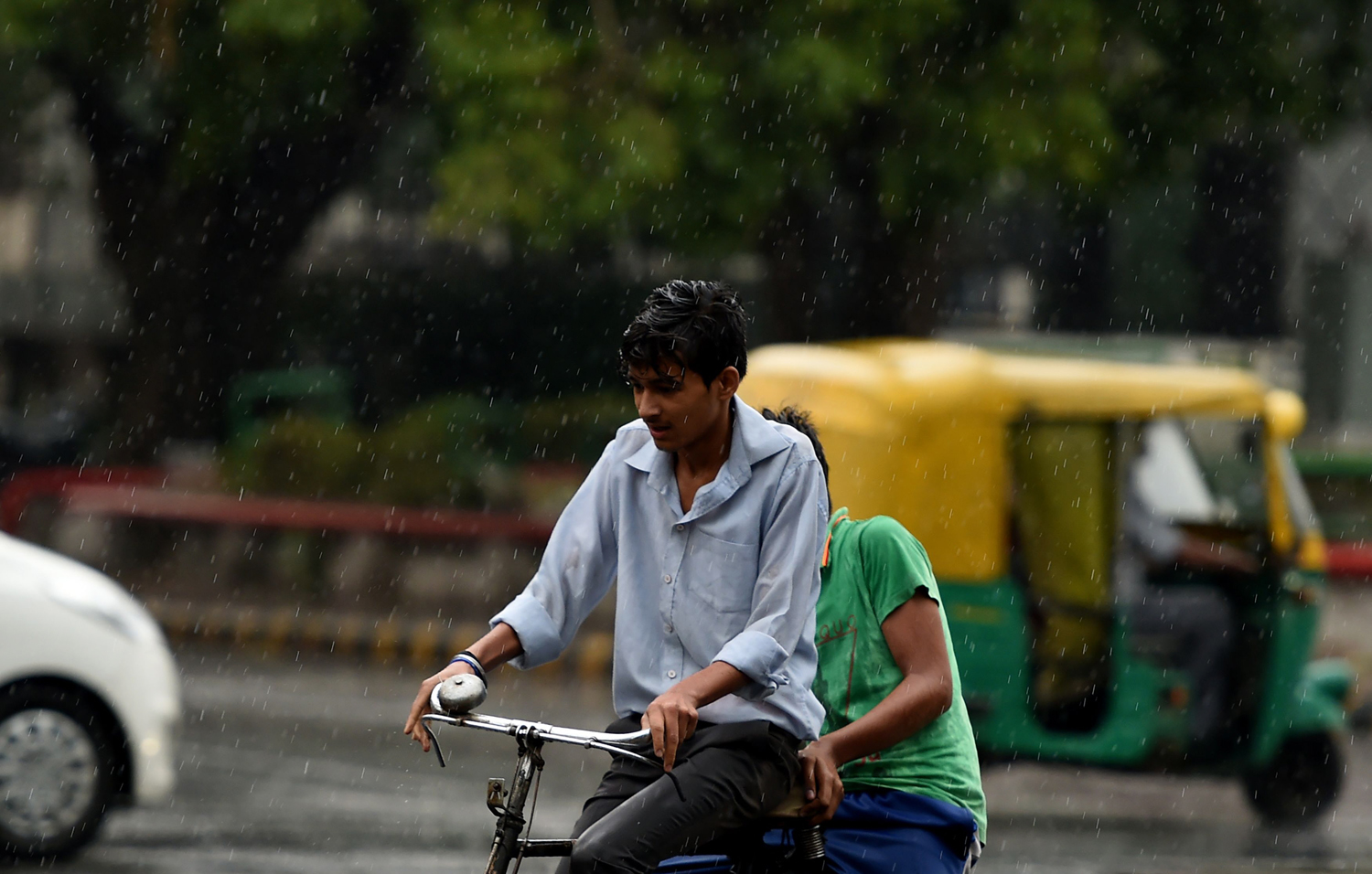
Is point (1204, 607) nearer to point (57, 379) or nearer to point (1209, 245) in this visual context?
point (1209, 245)

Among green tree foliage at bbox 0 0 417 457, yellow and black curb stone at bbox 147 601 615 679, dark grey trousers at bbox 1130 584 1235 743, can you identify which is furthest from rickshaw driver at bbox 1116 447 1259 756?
green tree foliage at bbox 0 0 417 457

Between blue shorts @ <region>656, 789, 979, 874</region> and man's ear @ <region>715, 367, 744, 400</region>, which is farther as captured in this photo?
blue shorts @ <region>656, 789, 979, 874</region>

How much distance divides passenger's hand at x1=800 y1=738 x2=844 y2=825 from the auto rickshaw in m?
5.26

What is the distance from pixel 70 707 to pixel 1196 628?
4.55m

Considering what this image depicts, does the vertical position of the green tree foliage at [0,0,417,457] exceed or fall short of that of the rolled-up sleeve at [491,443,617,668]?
it exceeds it

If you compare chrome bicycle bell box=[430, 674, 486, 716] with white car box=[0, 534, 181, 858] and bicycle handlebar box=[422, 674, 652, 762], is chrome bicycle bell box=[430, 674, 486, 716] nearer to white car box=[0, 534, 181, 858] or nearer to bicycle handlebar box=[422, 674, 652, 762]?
bicycle handlebar box=[422, 674, 652, 762]

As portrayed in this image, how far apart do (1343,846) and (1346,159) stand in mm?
16242

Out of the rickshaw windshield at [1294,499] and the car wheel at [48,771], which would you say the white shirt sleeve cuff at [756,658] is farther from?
the rickshaw windshield at [1294,499]

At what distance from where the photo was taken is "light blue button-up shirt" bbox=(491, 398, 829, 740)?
2820 mm

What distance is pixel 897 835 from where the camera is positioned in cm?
310

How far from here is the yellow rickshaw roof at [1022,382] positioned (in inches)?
333

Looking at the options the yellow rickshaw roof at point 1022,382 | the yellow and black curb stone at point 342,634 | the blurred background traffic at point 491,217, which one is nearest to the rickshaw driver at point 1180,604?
the yellow rickshaw roof at point 1022,382

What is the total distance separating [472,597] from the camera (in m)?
14.3

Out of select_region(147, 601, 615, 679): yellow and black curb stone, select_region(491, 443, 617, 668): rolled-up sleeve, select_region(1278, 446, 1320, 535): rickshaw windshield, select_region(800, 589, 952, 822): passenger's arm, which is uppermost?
select_region(491, 443, 617, 668): rolled-up sleeve
